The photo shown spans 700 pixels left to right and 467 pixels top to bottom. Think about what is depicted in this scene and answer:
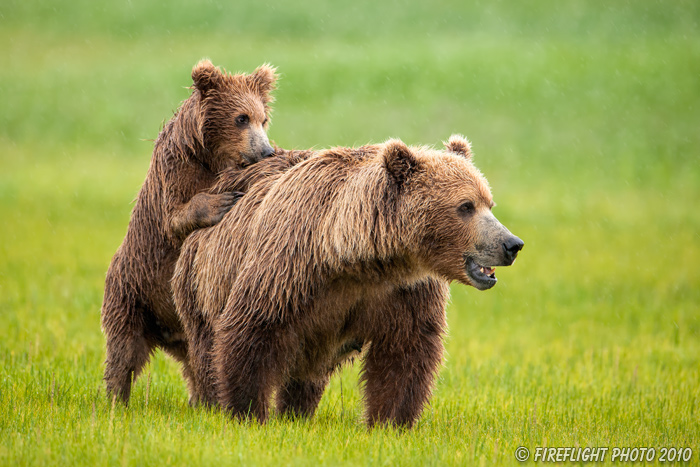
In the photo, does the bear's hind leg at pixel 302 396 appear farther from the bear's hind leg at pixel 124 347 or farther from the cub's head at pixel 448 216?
the cub's head at pixel 448 216

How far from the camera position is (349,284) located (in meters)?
5.98

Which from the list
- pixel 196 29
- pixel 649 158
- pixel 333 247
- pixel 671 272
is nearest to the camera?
pixel 333 247

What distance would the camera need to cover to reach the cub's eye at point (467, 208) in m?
5.74

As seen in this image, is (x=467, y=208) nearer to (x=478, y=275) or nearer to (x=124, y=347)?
(x=478, y=275)

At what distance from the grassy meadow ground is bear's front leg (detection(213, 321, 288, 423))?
0.21 metres

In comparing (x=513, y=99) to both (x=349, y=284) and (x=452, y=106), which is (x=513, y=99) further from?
(x=349, y=284)

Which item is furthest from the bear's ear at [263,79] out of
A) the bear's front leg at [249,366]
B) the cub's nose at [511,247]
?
the cub's nose at [511,247]

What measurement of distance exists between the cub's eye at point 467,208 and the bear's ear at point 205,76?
2506 mm

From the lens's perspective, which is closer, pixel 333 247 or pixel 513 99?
pixel 333 247

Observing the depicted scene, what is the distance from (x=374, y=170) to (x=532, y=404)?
3049 millimetres

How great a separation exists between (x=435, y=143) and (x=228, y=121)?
1426 centimetres

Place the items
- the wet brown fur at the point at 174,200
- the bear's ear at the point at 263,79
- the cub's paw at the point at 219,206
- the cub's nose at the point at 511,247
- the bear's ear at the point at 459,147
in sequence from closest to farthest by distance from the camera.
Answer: the cub's nose at the point at 511,247, the bear's ear at the point at 459,147, the cub's paw at the point at 219,206, the wet brown fur at the point at 174,200, the bear's ear at the point at 263,79

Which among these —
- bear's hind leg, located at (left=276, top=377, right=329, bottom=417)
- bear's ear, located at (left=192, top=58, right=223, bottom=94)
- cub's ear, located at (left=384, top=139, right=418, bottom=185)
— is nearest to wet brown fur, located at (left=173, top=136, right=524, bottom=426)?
cub's ear, located at (left=384, top=139, right=418, bottom=185)

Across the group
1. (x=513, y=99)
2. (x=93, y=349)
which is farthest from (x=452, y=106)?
(x=93, y=349)
